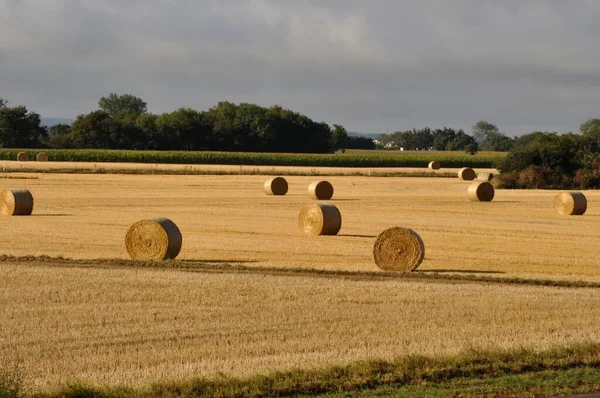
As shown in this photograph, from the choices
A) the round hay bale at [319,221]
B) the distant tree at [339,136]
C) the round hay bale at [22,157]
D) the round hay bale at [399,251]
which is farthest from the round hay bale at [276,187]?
the distant tree at [339,136]

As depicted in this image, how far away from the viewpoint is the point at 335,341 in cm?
1412

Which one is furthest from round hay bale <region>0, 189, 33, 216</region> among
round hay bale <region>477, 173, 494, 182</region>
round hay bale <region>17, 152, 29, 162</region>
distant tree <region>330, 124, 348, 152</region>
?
distant tree <region>330, 124, 348, 152</region>

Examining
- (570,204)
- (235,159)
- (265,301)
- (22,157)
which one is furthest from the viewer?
(235,159)

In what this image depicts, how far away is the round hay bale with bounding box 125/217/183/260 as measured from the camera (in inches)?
927

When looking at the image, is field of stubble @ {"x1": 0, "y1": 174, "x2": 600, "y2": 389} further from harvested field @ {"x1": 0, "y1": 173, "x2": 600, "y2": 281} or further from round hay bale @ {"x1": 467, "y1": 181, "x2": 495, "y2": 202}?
round hay bale @ {"x1": 467, "y1": 181, "x2": 495, "y2": 202}

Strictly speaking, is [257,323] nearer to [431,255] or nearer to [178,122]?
[431,255]

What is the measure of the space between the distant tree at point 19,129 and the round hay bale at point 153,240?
93.7 m

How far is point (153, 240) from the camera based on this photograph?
934 inches

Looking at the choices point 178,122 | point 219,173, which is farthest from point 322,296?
point 178,122

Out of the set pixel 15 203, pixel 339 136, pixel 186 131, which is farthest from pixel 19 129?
pixel 15 203

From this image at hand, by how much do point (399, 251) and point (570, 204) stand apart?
19995 mm

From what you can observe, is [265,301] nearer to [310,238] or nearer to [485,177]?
[310,238]

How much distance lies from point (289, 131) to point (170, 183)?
63550 millimetres

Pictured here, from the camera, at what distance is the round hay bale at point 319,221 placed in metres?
30.2
